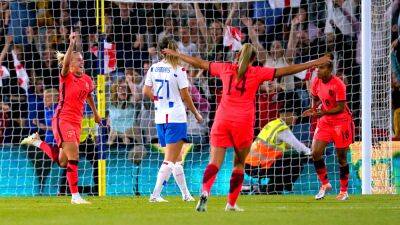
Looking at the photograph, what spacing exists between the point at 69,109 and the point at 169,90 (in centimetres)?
155

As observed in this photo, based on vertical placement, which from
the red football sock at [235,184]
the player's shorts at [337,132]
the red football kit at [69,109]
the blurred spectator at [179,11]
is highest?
the blurred spectator at [179,11]

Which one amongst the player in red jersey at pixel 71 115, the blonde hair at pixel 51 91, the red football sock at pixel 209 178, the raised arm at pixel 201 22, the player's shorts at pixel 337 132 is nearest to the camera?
the red football sock at pixel 209 178

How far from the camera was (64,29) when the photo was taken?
22.1m

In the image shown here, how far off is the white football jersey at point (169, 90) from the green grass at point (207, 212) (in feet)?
4.31

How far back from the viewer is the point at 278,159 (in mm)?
21188

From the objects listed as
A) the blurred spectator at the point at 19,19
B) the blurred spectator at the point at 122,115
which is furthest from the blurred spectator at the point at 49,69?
the blurred spectator at the point at 122,115

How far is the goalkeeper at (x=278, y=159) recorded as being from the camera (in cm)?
2108

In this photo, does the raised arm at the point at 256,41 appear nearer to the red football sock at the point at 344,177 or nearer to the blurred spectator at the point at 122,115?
the blurred spectator at the point at 122,115

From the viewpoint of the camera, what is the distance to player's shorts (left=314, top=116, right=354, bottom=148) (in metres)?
18.3

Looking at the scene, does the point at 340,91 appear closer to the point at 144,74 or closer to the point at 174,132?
the point at 174,132

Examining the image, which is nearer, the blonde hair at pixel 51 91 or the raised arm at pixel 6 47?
the blonde hair at pixel 51 91

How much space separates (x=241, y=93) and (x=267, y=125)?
24.6 feet

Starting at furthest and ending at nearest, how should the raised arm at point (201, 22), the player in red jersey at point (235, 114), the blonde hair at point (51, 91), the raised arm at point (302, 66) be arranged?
the raised arm at point (201, 22)
the blonde hair at point (51, 91)
the player in red jersey at point (235, 114)
the raised arm at point (302, 66)

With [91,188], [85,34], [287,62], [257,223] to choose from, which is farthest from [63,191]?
[257,223]
